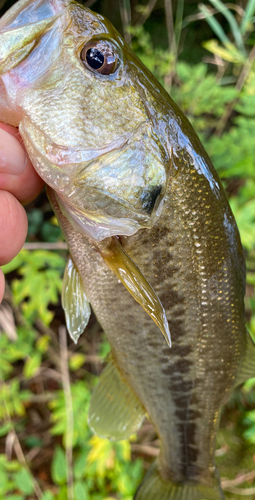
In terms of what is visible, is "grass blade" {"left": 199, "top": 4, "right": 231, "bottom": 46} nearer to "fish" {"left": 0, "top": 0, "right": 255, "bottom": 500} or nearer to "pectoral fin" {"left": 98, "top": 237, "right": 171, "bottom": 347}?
"fish" {"left": 0, "top": 0, "right": 255, "bottom": 500}

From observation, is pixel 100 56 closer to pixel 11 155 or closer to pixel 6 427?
pixel 11 155

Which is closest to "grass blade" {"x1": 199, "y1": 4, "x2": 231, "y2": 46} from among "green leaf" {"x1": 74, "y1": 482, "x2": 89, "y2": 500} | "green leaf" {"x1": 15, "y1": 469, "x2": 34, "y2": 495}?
"green leaf" {"x1": 74, "y1": 482, "x2": 89, "y2": 500}

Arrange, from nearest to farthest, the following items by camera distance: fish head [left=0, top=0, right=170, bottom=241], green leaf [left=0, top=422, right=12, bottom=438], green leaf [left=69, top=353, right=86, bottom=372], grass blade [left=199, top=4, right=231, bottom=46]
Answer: fish head [left=0, top=0, right=170, bottom=241] < grass blade [left=199, top=4, right=231, bottom=46] < green leaf [left=0, top=422, right=12, bottom=438] < green leaf [left=69, top=353, right=86, bottom=372]

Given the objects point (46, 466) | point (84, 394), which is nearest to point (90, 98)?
point (84, 394)

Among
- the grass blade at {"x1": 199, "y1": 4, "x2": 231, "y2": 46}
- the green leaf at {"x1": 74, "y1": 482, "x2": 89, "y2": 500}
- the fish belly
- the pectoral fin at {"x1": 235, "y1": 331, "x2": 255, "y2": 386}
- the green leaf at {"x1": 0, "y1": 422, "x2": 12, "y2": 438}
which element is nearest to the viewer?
Answer: the fish belly

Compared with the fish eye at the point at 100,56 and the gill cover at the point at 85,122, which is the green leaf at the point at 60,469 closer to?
the gill cover at the point at 85,122

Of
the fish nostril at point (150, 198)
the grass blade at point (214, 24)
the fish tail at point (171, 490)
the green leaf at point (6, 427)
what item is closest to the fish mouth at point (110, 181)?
the fish nostril at point (150, 198)

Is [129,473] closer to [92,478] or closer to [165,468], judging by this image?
[92,478]
